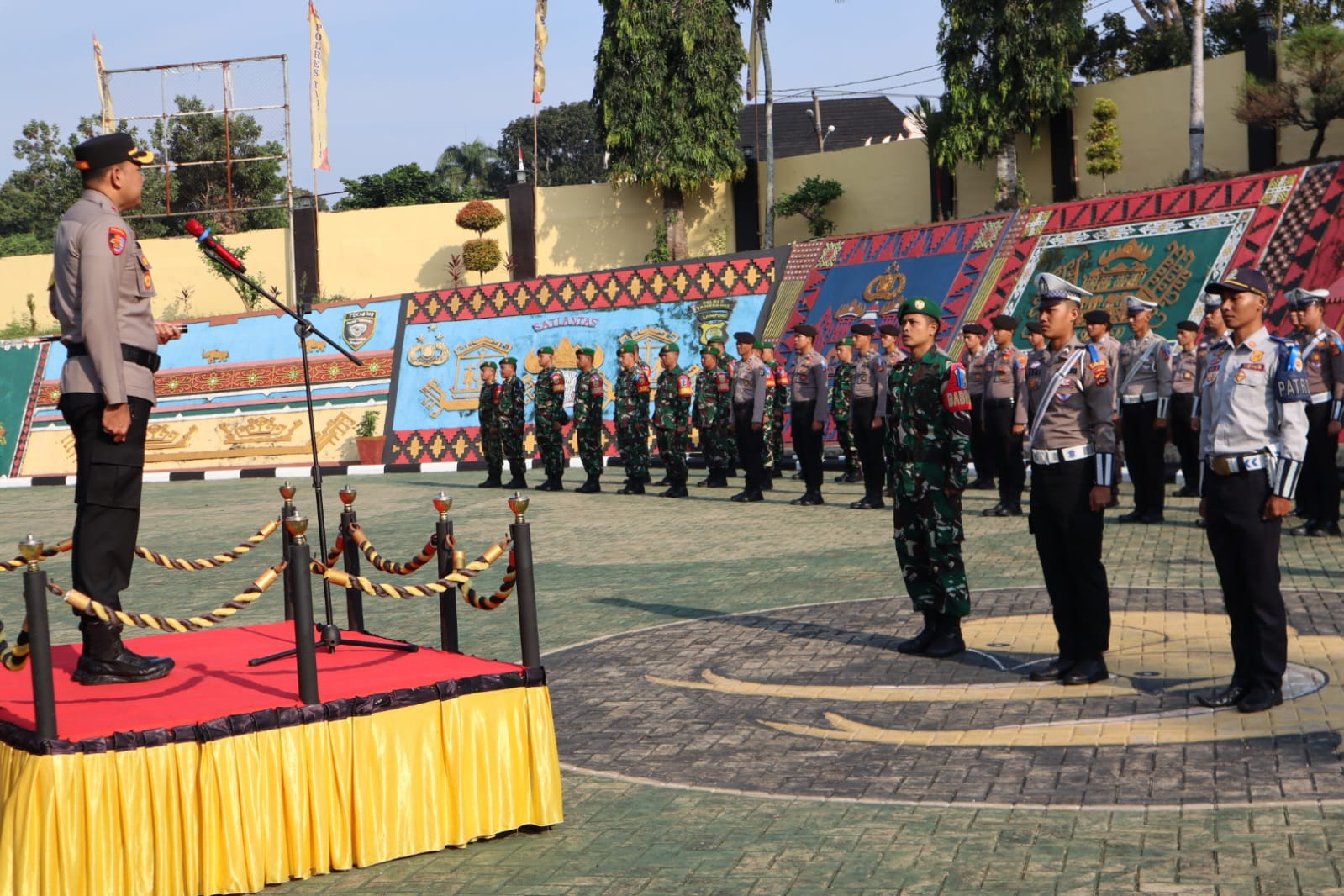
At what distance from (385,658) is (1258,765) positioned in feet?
11.5

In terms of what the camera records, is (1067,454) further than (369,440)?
No

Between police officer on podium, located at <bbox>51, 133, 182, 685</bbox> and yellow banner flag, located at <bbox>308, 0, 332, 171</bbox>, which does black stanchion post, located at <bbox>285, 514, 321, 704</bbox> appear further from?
yellow banner flag, located at <bbox>308, 0, 332, 171</bbox>

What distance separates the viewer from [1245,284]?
6.68 m

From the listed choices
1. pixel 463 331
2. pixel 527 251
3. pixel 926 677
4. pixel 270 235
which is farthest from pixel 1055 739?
pixel 270 235

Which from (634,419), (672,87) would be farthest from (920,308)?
(672,87)

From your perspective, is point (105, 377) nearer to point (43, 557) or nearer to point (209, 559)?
point (43, 557)

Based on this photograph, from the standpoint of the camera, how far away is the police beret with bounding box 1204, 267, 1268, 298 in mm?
6680

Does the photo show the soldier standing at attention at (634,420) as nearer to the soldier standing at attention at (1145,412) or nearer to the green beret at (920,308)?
the soldier standing at attention at (1145,412)

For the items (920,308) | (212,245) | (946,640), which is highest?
(212,245)

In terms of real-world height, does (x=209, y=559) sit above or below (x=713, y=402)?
below

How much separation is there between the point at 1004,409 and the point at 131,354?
11738 mm

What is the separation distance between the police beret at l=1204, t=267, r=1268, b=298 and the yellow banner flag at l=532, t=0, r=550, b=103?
108 ft

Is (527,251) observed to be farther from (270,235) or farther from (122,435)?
(122,435)

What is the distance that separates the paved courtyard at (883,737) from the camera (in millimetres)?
4633
